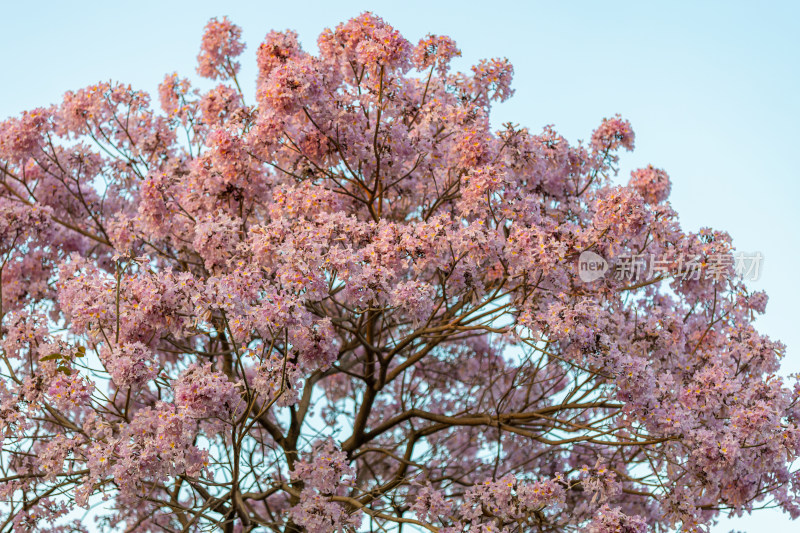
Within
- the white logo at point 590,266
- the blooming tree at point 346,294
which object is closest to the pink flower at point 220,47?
the blooming tree at point 346,294

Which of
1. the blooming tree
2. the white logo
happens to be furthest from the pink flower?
the white logo

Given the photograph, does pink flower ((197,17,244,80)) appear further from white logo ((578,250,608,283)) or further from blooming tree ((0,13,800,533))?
white logo ((578,250,608,283))

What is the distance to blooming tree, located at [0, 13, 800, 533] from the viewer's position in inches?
237

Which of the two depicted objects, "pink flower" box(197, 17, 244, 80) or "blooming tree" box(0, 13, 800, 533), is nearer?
"blooming tree" box(0, 13, 800, 533)

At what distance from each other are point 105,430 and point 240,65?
14.7 ft

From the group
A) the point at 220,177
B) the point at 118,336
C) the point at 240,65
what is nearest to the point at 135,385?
the point at 118,336

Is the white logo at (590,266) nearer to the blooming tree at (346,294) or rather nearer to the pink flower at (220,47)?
the blooming tree at (346,294)

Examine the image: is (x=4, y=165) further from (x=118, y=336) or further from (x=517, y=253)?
(x=517, y=253)

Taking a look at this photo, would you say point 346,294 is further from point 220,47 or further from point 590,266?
point 220,47

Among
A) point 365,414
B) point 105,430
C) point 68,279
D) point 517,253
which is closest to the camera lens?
point 105,430

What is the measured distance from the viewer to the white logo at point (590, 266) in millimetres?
6828

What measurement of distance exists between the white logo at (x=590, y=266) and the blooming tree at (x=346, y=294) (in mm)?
66

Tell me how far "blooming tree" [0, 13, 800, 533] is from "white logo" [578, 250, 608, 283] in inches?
2.6

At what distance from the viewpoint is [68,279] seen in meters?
7.08
